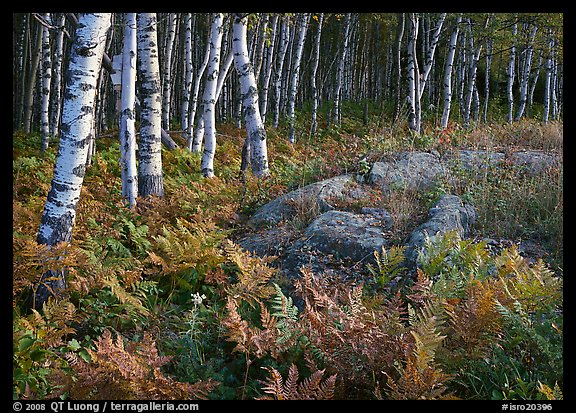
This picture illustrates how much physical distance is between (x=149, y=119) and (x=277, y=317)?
5.52 metres

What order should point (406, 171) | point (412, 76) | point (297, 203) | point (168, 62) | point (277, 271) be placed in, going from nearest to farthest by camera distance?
1. point (277, 271)
2. point (297, 203)
3. point (406, 171)
4. point (412, 76)
5. point (168, 62)

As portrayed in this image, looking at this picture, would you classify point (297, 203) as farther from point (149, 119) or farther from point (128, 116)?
point (128, 116)

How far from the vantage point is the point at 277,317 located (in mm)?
4129

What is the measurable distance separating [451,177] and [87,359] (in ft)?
19.6

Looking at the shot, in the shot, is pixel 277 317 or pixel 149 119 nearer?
pixel 277 317

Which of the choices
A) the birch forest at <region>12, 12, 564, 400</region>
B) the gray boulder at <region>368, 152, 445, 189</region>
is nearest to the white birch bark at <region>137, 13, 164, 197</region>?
the birch forest at <region>12, 12, 564, 400</region>

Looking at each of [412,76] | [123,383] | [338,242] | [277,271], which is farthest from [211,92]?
[123,383]

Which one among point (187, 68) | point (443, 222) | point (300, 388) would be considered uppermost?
point (187, 68)

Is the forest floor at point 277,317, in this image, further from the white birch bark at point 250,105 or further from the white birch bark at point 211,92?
the white birch bark at point 211,92

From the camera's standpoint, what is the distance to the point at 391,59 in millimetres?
29391

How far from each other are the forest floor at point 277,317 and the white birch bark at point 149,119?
136 centimetres

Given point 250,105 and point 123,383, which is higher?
point 250,105

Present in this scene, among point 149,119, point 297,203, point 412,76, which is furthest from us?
point 412,76
